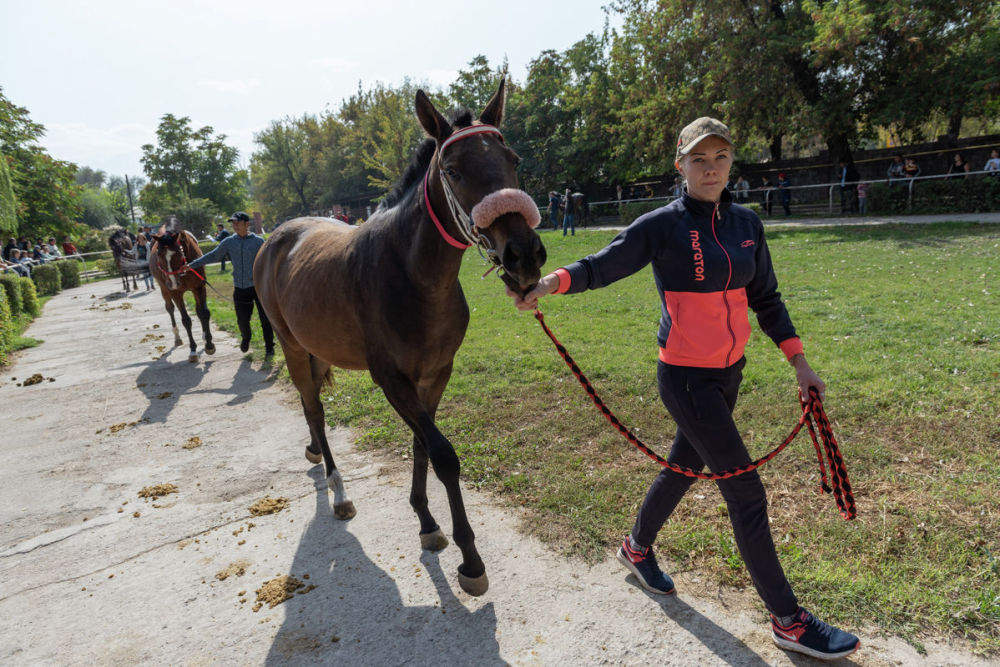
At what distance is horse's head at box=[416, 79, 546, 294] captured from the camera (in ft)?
7.50

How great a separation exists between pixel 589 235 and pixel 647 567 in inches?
815

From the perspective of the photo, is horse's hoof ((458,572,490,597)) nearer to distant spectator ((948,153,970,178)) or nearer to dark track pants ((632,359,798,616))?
dark track pants ((632,359,798,616))

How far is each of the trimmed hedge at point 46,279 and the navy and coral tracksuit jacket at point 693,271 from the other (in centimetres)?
2877

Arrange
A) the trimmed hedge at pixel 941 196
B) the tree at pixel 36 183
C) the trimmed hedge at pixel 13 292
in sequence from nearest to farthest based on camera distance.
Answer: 1. the trimmed hedge at pixel 13 292
2. the trimmed hedge at pixel 941 196
3. the tree at pixel 36 183

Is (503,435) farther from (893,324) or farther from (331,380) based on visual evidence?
(893,324)

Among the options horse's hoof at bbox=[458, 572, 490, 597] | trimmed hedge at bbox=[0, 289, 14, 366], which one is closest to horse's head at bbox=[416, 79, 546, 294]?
horse's hoof at bbox=[458, 572, 490, 597]

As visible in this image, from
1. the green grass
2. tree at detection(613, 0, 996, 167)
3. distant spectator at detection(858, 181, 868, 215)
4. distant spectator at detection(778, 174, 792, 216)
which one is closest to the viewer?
the green grass

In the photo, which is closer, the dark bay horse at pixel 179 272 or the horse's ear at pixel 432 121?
the horse's ear at pixel 432 121

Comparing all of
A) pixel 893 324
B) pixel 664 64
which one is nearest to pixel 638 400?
pixel 893 324

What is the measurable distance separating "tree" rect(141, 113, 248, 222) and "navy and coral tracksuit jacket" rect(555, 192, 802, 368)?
6464 centimetres

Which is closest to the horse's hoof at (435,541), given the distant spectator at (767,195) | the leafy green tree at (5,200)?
the distant spectator at (767,195)

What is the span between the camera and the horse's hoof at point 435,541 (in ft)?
11.6

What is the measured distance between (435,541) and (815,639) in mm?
2150

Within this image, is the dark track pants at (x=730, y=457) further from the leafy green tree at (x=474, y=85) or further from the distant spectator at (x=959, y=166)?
the leafy green tree at (x=474, y=85)
